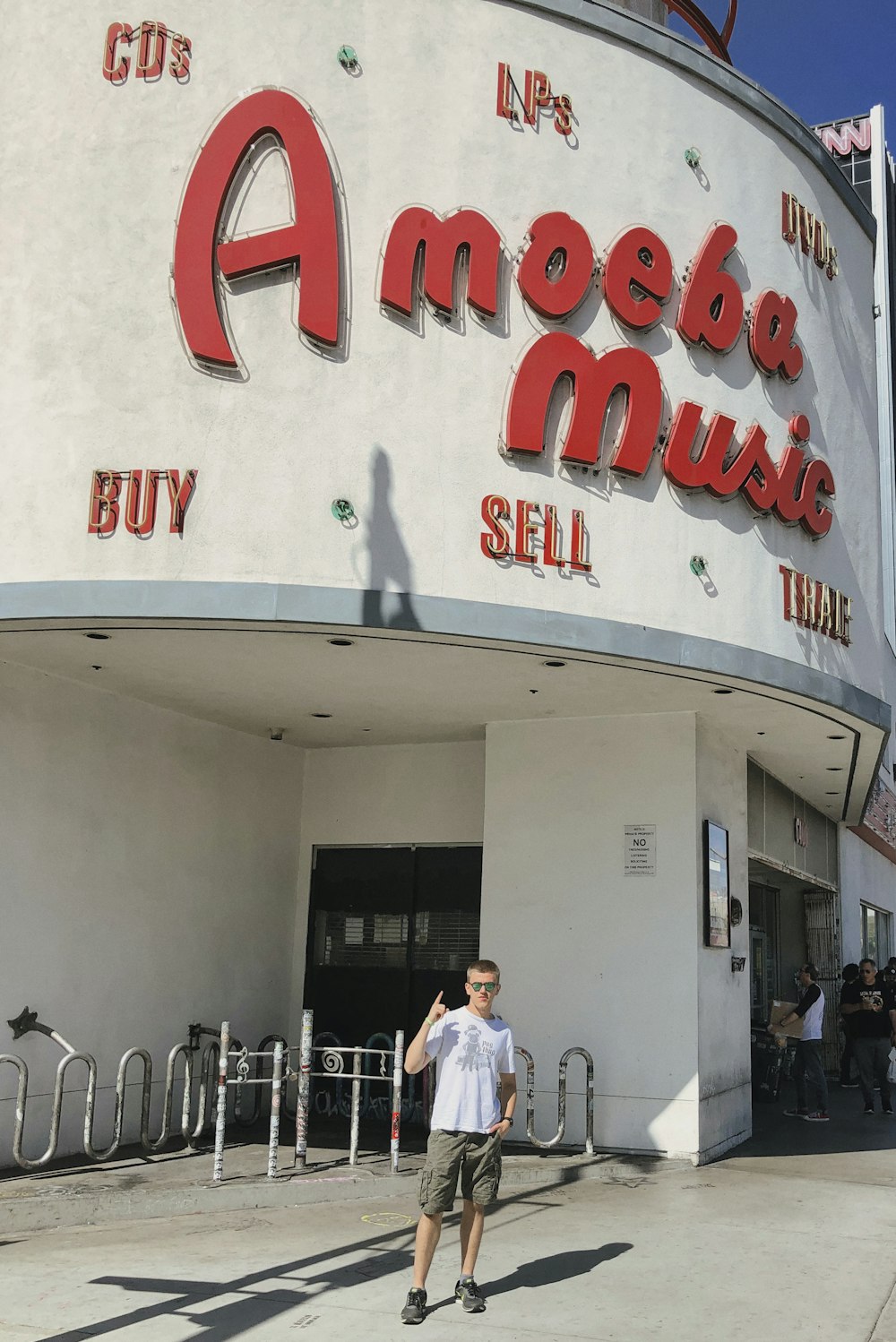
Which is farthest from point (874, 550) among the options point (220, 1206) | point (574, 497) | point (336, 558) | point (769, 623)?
point (220, 1206)

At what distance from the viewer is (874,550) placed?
13641mm

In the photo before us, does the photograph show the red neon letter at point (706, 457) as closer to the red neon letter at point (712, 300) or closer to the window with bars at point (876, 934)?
the red neon letter at point (712, 300)

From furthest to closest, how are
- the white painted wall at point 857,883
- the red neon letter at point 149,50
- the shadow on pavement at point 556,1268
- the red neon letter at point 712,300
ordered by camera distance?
1. the white painted wall at point 857,883
2. the red neon letter at point 712,300
3. the red neon letter at point 149,50
4. the shadow on pavement at point 556,1268

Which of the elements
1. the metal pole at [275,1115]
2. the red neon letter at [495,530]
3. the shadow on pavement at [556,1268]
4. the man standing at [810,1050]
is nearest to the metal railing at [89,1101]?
the metal pole at [275,1115]

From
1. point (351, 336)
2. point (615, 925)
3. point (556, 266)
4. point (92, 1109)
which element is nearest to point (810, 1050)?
point (615, 925)

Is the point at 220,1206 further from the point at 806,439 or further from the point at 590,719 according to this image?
the point at 806,439

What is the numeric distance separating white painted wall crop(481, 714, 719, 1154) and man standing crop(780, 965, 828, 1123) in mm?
2709

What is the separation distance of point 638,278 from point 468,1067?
22.6 ft

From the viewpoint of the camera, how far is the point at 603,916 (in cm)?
1277

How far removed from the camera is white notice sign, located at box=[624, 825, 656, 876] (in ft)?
41.7

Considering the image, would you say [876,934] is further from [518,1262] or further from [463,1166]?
[463,1166]

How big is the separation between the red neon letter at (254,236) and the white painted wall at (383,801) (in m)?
6.41

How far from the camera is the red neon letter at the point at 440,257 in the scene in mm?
9938

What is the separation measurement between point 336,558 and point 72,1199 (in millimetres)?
5213
